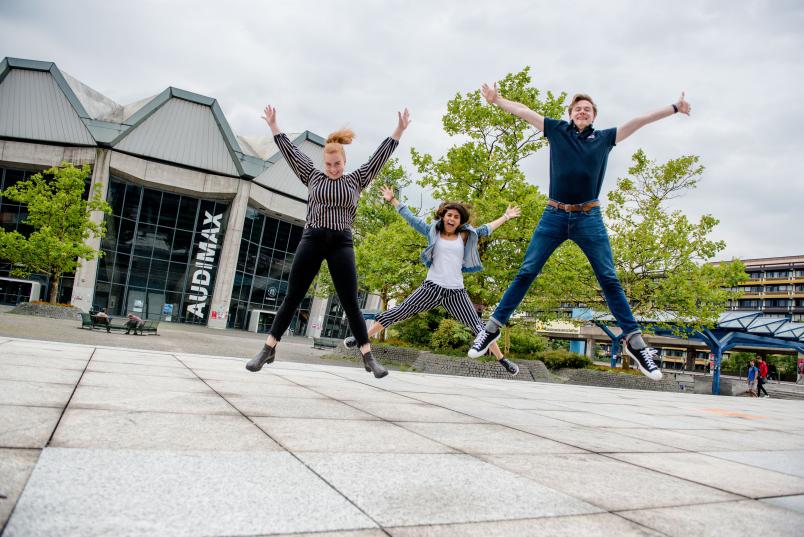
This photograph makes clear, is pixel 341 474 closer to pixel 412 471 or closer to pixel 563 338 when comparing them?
pixel 412 471

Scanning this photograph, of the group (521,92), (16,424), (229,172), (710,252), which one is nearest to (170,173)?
(229,172)

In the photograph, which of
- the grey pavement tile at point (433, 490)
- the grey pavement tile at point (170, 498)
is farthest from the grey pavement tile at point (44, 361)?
the grey pavement tile at point (433, 490)

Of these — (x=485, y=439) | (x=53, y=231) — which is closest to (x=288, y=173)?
(x=53, y=231)

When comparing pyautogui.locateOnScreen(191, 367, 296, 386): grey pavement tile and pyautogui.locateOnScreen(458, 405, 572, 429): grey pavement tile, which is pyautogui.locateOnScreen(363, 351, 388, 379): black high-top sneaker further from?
pyautogui.locateOnScreen(458, 405, 572, 429): grey pavement tile

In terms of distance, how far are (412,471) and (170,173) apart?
1616 inches

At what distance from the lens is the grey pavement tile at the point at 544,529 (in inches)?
57.2

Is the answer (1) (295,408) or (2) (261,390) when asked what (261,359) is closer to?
(2) (261,390)

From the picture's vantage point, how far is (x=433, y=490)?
1876mm

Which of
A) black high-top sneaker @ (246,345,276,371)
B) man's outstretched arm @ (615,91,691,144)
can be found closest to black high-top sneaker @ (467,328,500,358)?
black high-top sneaker @ (246,345,276,371)

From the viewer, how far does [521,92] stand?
1862cm

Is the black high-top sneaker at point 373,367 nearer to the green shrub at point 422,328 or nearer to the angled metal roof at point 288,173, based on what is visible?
the green shrub at point 422,328

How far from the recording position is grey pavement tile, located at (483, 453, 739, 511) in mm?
2006

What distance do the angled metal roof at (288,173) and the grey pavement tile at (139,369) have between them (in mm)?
37794

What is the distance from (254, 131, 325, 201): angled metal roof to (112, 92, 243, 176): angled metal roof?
9.46 ft
